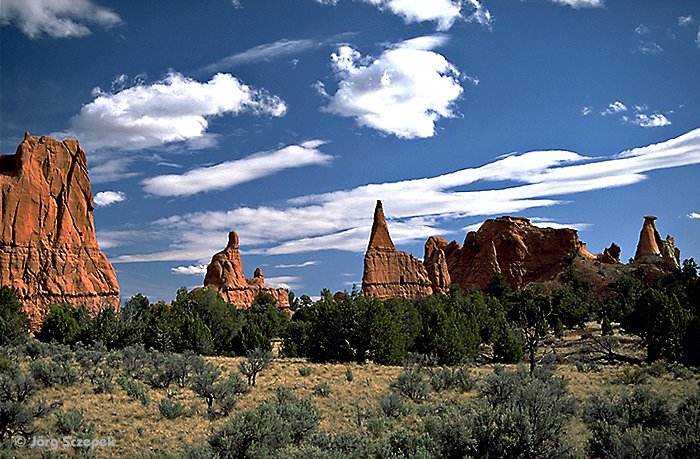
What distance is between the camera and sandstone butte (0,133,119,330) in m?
50.9

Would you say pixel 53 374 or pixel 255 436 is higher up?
pixel 53 374

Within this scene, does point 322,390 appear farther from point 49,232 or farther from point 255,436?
point 49,232

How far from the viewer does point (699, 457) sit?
8.61 m

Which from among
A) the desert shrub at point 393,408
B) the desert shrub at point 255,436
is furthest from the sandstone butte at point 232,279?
the desert shrub at point 255,436

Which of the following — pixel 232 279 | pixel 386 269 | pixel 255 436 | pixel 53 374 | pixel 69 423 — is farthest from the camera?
pixel 232 279

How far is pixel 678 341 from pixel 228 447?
33.0 meters

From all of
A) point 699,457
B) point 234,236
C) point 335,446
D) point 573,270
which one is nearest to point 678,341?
point 699,457

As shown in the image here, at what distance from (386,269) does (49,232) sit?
53.8 meters

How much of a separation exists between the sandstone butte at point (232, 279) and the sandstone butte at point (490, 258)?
66.6ft

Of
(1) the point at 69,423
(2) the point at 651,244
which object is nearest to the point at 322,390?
(1) the point at 69,423

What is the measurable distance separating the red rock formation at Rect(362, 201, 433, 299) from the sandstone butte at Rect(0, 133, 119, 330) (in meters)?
43.6

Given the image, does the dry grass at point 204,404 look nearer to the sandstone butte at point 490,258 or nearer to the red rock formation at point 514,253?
the sandstone butte at point 490,258

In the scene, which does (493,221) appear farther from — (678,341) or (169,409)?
(169,409)

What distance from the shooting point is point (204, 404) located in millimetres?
17688
